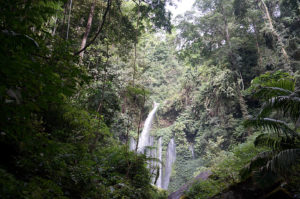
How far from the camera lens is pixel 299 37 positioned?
498 inches

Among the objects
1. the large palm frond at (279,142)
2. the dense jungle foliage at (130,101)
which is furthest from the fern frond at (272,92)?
the large palm frond at (279,142)

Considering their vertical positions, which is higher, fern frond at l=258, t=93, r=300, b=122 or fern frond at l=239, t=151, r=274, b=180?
fern frond at l=258, t=93, r=300, b=122

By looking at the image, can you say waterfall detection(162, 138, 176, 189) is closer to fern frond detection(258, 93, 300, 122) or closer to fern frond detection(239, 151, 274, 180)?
fern frond detection(239, 151, 274, 180)

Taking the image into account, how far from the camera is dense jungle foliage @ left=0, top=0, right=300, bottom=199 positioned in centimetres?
174

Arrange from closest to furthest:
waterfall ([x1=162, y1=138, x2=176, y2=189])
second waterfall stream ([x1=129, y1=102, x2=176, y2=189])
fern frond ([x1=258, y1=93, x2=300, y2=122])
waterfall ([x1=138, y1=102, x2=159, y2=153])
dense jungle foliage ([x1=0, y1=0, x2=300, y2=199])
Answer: dense jungle foliage ([x1=0, y1=0, x2=300, y2=199]) < fern frond ([x1=258, y1=93, x2=300, y2=122]) < waterfall ([x1=162, y1=138, x2=176, y2=189]) < second waterfall stream ([x1=129, y1=102, x2=176, y2=189]) < waterfall ([x1=138, y1=102, x2=159, y2=153])

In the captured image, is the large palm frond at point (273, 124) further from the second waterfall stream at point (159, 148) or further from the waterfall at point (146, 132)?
the waterfall at point (146, 132)

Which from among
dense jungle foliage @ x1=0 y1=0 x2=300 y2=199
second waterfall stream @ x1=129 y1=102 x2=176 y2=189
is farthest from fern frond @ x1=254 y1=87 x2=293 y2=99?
second waterfall stream @ x1=129 y1=102 x2=176 y2=189

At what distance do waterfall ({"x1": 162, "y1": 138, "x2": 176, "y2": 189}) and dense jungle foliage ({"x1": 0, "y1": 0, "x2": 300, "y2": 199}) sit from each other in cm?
56

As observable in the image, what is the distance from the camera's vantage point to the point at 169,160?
725 inches

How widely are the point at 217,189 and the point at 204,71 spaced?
37.0ft

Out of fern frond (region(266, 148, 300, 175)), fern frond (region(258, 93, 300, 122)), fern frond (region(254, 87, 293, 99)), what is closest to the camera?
fern frond (region(266, 148, 300, 175))

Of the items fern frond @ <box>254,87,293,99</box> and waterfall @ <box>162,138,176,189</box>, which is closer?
fern frond @ <box>254,87,293,99</box>

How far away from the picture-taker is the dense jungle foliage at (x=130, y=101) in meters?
1.74

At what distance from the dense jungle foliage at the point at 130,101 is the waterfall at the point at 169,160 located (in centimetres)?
56
